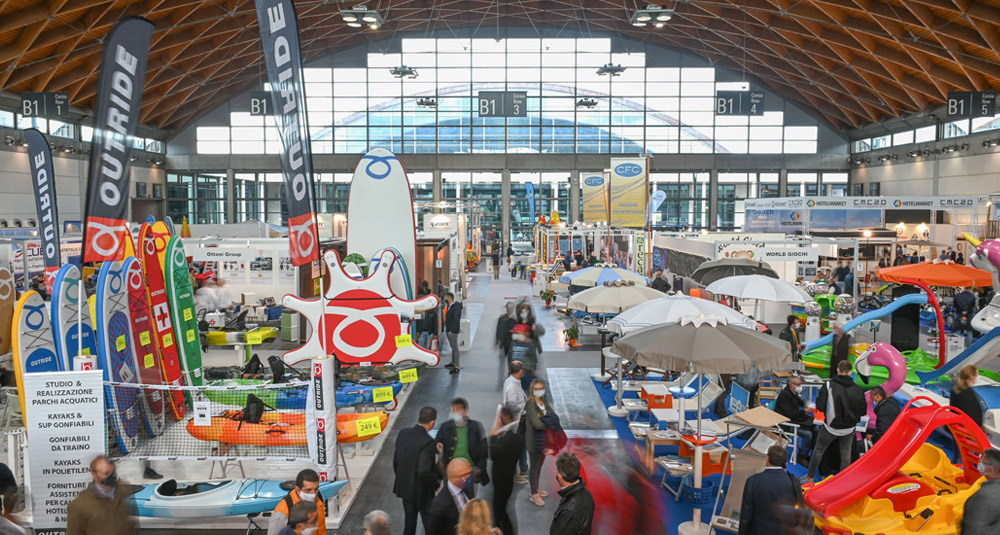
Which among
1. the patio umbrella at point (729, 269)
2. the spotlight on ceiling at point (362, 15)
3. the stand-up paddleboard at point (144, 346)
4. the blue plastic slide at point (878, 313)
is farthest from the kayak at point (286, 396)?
the spotlight on ceiling at point (362, 15)

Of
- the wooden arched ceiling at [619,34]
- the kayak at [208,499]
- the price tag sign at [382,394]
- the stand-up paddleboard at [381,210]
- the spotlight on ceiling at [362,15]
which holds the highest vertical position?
the wooden arched ceiling at [619,34]

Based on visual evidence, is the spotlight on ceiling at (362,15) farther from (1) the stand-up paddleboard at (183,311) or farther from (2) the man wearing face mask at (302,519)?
(2) the man wearing face mask at (302,519)

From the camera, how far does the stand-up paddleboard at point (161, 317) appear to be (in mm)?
8500

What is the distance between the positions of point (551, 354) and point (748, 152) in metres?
24.3

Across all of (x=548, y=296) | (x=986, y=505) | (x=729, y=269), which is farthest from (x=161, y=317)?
(x=548, y=296)

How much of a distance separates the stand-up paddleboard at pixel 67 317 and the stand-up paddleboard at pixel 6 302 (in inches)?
244

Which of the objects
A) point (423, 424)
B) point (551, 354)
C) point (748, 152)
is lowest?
point (551, 354)

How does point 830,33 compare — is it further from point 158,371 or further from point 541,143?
point 158,371

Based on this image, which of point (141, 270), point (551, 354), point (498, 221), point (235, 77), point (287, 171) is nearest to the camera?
point (287, 171)

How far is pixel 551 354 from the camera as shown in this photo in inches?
515

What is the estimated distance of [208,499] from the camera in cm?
578

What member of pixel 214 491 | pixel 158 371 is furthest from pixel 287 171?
pixel 158 371

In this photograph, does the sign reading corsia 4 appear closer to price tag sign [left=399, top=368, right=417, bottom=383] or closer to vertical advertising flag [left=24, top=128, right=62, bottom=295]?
price tag sign [left=399, top=368, right=417, bottom=383]

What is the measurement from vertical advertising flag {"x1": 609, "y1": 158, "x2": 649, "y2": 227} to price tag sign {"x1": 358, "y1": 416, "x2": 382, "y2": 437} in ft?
36.4
